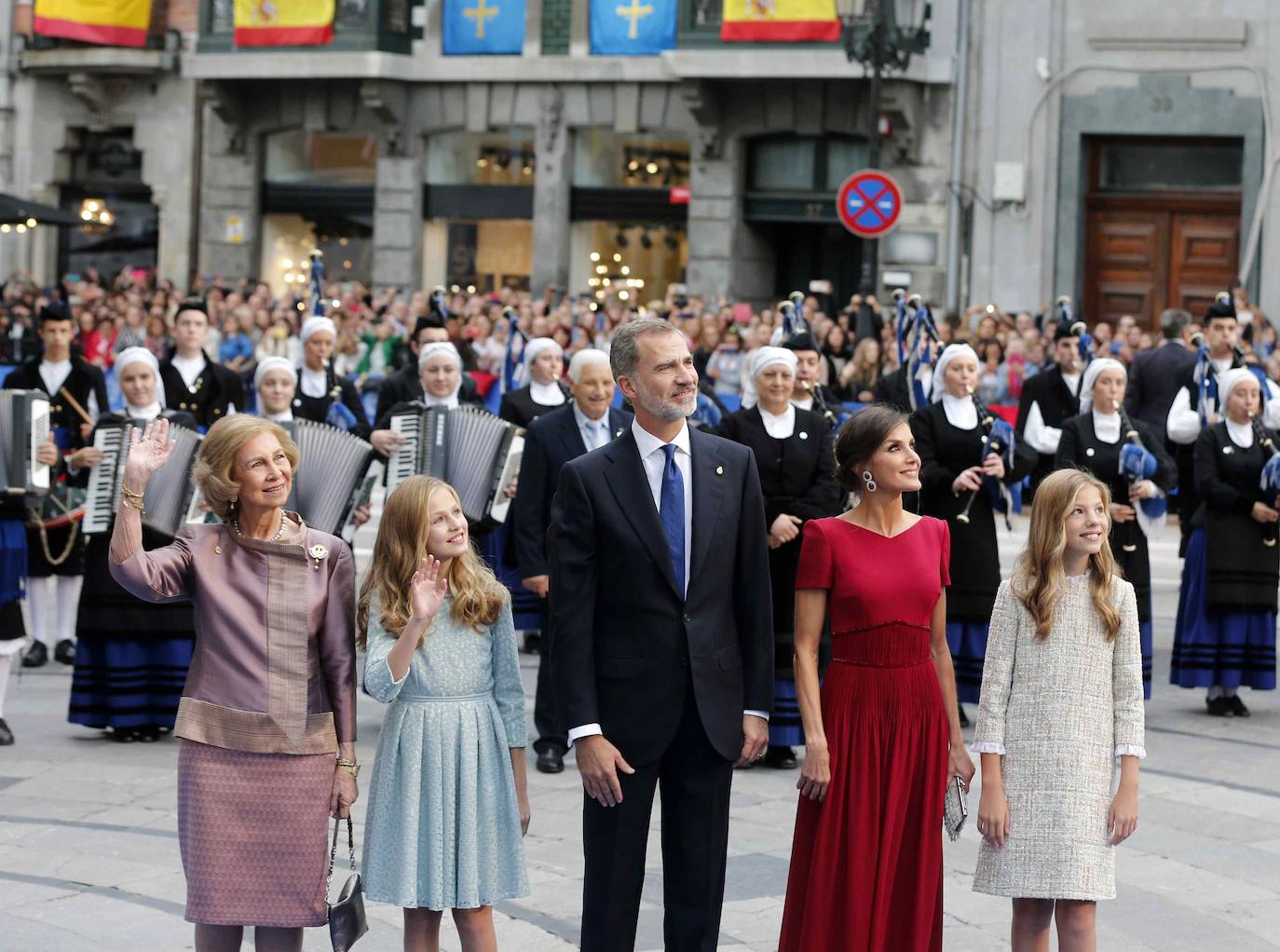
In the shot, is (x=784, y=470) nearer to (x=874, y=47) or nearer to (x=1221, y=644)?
(x=1221, y=644)

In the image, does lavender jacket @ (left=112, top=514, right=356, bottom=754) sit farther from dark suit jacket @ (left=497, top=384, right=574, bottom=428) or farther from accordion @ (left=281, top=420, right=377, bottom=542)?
dark suit jacket @ (left=497, top=384, right=574, bottom=428)

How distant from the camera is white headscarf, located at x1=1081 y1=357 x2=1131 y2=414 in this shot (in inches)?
449

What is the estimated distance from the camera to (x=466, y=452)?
10.7 metres

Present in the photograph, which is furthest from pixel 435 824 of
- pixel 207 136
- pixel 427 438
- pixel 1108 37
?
pixel 207 136

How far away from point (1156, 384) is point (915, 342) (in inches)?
168

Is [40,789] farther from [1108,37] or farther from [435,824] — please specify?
Result: [1108,37]

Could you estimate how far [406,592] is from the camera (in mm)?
6125

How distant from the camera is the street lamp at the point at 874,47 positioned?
23602mm

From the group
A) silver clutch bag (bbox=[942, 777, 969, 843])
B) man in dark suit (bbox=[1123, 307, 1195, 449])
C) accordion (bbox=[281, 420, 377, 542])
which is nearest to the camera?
silver clutch bag (bbox=[942, 777, 969, 843])

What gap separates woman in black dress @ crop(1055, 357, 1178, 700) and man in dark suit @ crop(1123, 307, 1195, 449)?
5.02m

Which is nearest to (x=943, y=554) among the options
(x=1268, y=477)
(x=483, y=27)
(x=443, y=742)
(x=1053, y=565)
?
(x=1053, y=565)

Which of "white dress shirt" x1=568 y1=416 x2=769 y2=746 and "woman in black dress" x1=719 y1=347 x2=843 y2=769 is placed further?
"woman in black dress" x1=719 y1=347 x2=843 y2=769

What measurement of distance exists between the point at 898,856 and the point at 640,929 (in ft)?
4.85

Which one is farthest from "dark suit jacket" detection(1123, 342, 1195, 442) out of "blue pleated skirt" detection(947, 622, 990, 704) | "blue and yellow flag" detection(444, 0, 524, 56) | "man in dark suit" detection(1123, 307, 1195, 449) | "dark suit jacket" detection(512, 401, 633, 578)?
"blue and yellow flag" detection(444, 0, 524, 56)
